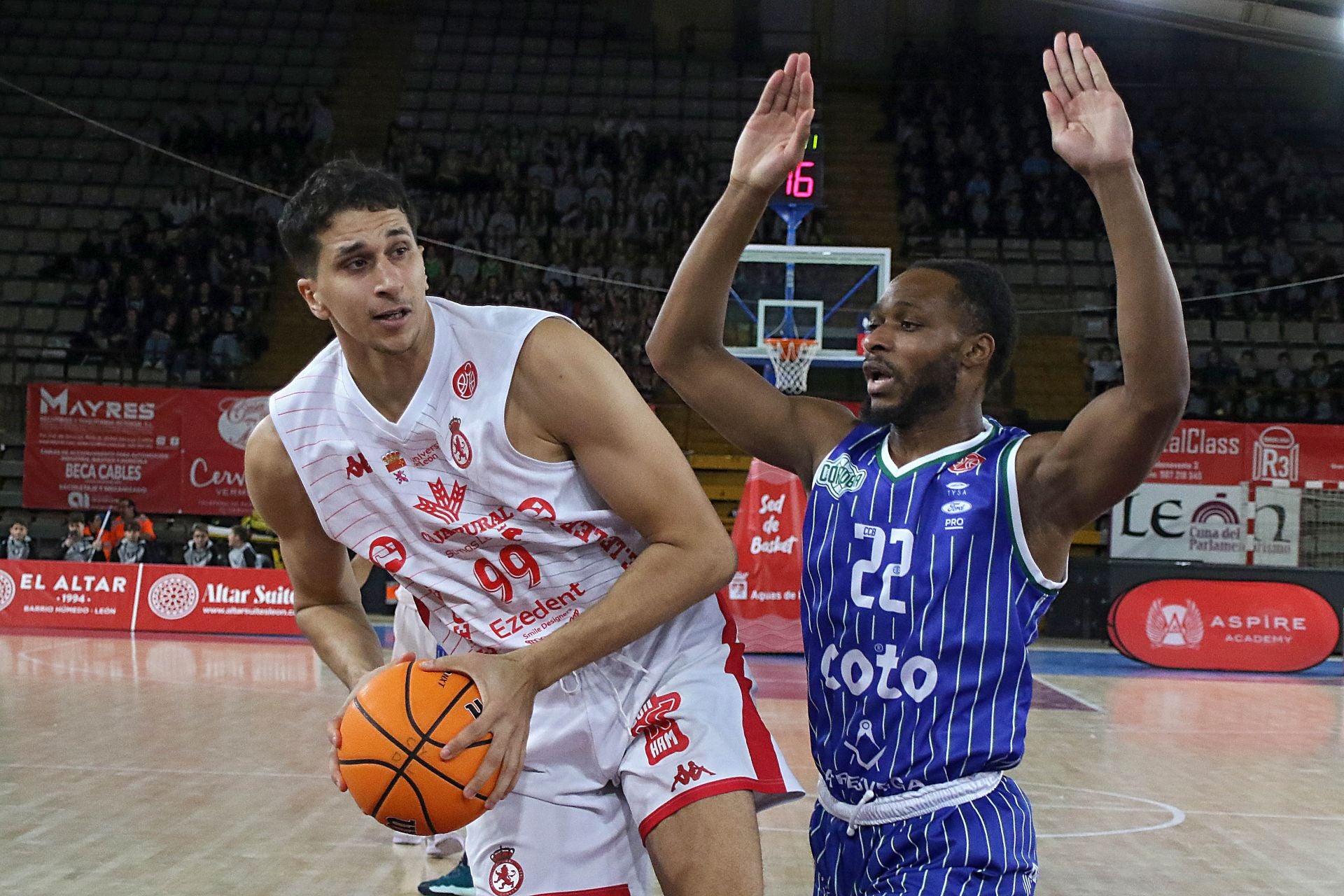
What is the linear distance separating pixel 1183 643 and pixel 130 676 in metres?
8.95

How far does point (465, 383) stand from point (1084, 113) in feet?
3.93

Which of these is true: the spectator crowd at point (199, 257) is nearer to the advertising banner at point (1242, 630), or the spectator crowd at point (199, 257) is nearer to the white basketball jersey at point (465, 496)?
the advertising banner at point (1242, 630)

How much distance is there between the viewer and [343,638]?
9.07 ft

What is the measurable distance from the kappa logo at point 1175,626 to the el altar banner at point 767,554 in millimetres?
3400

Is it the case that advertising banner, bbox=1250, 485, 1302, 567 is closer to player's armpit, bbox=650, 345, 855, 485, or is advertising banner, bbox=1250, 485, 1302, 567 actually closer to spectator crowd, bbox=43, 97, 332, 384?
spectator crowd, bbox=43, 97, 332, 384

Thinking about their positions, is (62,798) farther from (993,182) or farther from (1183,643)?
(993,182)

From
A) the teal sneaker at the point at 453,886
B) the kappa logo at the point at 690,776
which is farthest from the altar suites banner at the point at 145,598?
the kappa logo at the point at 690,776

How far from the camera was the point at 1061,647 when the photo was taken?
45.1ft

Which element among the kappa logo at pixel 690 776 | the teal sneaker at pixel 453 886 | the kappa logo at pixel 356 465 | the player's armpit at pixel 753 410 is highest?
the player's armpit at pixel 753 410

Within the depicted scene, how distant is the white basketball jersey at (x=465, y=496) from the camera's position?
2.51 m

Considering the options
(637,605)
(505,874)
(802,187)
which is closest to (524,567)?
(637,605)

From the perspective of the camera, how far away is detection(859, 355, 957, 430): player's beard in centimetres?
263

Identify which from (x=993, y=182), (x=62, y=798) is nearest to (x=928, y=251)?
(x=993, y=182)

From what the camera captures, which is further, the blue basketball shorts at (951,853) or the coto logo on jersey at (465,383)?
the coto logo on jersey at (465,383)
